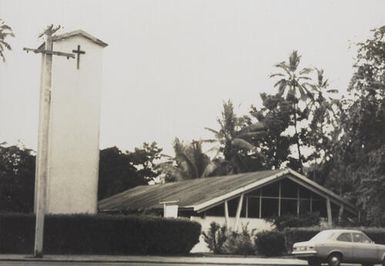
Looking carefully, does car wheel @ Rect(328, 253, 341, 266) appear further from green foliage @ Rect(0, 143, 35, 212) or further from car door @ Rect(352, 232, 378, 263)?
green foliage @ Rect(0, 143, 35, 212)

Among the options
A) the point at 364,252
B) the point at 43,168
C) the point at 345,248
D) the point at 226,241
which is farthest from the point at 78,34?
the point at 364,252

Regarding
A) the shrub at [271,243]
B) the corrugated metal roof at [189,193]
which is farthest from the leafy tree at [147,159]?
→ the shrub at [271,243]

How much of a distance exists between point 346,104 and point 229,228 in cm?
994

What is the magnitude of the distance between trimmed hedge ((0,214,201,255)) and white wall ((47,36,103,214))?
5.02 meters

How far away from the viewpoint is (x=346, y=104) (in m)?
37.4

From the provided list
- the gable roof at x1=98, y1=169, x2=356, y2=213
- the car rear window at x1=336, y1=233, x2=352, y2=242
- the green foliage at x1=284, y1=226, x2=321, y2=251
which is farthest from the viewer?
the gable roof at x1=98, y1=169, x2=356, y2=213

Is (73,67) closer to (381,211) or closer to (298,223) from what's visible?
(298,223)

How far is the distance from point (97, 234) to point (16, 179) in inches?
522

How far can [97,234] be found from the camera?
26.7 metres

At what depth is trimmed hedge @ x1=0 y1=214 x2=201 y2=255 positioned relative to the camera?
85.5ft

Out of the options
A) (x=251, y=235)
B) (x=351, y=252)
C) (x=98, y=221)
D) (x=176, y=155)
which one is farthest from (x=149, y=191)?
(x=351, y=252)

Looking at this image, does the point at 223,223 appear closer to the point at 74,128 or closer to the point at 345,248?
the point at 74,128

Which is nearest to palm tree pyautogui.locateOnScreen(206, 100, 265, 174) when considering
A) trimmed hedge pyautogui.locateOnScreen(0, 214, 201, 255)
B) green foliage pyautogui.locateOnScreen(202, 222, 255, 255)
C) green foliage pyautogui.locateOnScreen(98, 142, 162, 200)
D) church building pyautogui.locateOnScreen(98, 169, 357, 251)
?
green foliage pyautogui.locateOnScreen(98, 142, 162, 200)

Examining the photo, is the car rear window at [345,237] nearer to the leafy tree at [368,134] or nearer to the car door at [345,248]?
the car door at [345,248]
